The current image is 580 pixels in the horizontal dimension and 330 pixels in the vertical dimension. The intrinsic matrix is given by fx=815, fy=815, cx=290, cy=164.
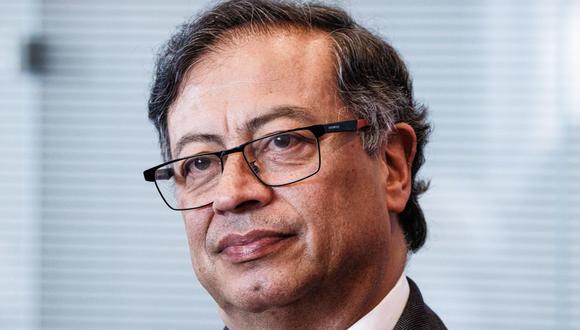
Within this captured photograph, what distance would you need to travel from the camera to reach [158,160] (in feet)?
11.3

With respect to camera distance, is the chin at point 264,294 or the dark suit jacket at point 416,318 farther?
the dark suit jacket at point 416,318

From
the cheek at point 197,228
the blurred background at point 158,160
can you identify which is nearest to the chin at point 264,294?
the cheek at point 197,228

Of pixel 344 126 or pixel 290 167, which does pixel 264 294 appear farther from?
pixel 344 126

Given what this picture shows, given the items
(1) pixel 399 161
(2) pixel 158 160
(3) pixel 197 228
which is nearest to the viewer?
(3) pixel 197 228

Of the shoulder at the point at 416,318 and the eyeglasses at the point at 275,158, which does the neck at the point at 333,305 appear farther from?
the eyeglasses at the point at 275,158

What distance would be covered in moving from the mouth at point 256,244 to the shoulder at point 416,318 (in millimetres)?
325

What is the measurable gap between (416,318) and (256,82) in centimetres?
60

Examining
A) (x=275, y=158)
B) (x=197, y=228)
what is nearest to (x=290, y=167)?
(x=275, y=158)

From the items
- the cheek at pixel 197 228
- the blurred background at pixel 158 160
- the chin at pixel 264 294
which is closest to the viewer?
the chin at pixel 264 294

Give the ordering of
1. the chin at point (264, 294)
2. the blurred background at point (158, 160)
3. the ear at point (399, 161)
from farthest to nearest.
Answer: the blurred background at point (158, 160) → the ear at point (399, 161) → the chin at point (264, 294)

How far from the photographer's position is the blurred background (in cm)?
317

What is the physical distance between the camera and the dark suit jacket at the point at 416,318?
171 centimetres

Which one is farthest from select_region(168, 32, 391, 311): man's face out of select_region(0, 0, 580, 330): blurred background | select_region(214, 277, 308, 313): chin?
select_region(0, 0, 580, 330): blurred background

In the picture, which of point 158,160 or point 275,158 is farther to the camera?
point 158,160
